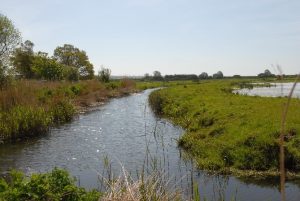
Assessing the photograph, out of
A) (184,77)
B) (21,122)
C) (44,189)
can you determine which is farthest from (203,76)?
(44,189)

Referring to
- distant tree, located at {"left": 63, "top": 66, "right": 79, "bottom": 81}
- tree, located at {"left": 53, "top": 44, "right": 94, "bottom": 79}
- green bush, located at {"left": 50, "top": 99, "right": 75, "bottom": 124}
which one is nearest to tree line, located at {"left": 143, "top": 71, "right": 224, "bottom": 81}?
tree, located at {"left": 53, "top": 44, "right": 94, "bottom": 79}

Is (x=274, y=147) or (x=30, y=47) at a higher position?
(x=30, y=47)

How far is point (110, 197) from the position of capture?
602 cm

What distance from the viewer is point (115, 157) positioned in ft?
49.0

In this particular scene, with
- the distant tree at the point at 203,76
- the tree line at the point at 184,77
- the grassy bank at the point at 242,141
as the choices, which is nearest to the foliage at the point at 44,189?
the grassy bank at the point at 242,141

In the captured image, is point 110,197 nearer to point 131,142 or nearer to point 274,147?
point 274,147

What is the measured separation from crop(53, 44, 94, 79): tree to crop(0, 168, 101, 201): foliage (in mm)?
95596

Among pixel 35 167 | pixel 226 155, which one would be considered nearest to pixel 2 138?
pixel 35 167

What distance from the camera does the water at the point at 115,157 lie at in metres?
10.6

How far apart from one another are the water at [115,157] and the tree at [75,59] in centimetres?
7827

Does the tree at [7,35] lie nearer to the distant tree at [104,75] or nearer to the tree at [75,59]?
the distant tree at [104,75]

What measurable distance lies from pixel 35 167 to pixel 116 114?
1744 cm

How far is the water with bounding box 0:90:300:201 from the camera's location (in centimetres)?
1062

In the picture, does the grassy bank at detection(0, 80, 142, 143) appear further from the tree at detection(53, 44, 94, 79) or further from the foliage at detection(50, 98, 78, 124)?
the tree at detection(53, 44, 94, 79)
